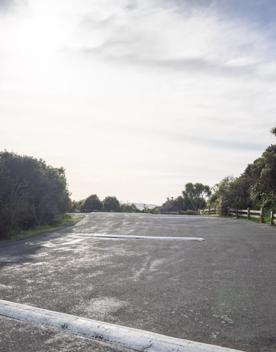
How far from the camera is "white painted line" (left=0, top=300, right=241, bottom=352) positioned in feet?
16.6

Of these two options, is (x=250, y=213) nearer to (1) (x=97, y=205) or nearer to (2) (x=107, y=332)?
(1) (x=97, y=205)

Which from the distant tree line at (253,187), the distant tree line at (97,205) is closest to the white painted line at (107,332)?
the distant tree line at (253,187)

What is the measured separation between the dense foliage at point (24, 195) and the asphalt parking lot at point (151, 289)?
4.92 meters

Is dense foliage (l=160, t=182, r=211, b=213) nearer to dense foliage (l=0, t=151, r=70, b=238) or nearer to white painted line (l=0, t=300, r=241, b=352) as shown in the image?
dense foliage (l=0, t=151, r=70, b=238)

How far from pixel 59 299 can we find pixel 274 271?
4.75m

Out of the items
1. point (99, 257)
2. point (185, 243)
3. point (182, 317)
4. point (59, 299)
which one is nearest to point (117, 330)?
point (182, 317)

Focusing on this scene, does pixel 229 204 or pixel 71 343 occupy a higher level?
pixel 229 204

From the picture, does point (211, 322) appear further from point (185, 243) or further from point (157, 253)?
point (185, 243)

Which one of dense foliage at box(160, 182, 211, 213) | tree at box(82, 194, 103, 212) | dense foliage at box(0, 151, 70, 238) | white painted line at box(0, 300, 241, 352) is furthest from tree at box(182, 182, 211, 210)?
white painted line at box(0, 300, 241, 352)

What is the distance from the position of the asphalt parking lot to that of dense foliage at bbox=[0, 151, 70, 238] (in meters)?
4.92

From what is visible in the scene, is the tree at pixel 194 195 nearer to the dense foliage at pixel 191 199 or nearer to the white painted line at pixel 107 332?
the dense foliage at pixel 191 199

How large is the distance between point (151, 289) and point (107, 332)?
2.46 meters

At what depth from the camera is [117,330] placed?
564 cm

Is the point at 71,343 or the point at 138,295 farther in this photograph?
the point at 138,295
